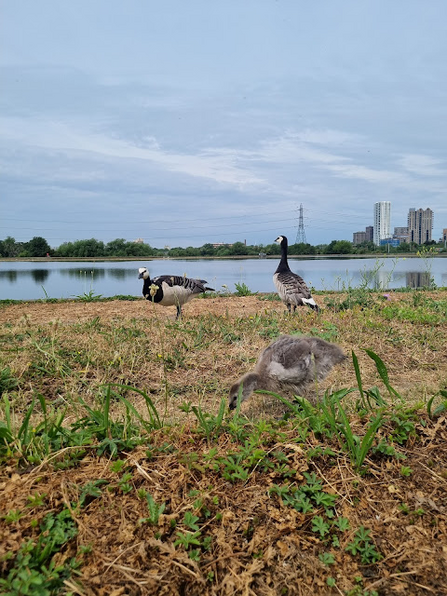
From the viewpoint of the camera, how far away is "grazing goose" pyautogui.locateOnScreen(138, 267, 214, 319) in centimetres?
750

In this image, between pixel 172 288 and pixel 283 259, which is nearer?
pixel 172 288

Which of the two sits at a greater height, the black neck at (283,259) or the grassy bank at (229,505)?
the black neck at (283,259)

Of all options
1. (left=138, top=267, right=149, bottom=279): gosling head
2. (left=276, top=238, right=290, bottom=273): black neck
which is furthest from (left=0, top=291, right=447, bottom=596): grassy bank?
(left=276, top=238, right=290, bottom=273): black neck

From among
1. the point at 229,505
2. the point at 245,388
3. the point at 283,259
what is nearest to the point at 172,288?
the point at 283,259

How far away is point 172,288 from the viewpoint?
7.54 m

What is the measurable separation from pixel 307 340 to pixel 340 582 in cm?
210

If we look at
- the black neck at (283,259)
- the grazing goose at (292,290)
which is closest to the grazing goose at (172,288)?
the grazing goose at (292,290)

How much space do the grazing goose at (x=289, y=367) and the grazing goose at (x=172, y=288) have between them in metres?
3.96

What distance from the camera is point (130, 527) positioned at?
176 centimetres

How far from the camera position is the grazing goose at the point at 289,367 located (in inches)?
129

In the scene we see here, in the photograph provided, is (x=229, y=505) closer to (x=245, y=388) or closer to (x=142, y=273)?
(x=245, y=388)

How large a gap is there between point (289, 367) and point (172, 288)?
452 cm

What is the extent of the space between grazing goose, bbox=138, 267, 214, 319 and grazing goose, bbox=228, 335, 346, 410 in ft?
13.0

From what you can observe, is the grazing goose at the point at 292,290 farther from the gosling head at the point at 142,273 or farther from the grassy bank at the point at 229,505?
the grassy bank at the point at 229,505
